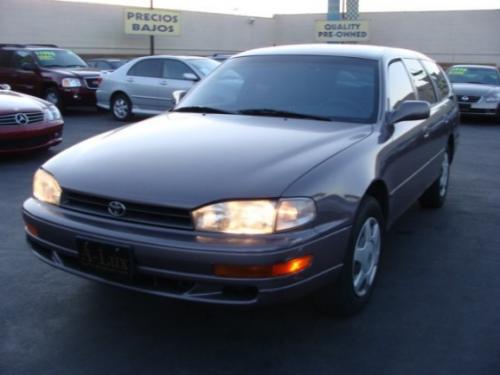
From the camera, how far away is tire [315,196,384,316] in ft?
10.5

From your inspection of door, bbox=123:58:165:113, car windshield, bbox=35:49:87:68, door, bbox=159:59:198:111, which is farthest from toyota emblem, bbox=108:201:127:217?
car windshield, bbox=35:49:87:68

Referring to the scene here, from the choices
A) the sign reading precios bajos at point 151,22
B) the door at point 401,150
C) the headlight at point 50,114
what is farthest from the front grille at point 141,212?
the sign reading precios bajos at point 151,22

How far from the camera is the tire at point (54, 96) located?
1353cm

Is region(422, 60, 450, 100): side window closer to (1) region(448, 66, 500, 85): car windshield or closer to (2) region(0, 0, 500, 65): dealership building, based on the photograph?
(1) region(448, 66, 500, 85): car windshield

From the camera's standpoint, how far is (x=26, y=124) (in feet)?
25.5

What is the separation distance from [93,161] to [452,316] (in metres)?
→ 2.22

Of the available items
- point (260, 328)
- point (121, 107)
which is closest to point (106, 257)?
point (260, 328)

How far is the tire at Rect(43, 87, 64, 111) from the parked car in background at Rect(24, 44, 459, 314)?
33.0ft

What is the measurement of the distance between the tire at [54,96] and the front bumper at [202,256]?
36.5 feet

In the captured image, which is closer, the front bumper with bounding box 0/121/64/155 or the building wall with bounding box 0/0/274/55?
the front bumper with bounding box 0/121/64/155

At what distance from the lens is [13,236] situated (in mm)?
4824

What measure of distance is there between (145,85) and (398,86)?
867 cm

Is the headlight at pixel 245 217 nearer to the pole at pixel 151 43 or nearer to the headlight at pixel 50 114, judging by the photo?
the headlight at pixel 50 114

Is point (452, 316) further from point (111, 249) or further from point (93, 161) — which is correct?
point (93, 161)
